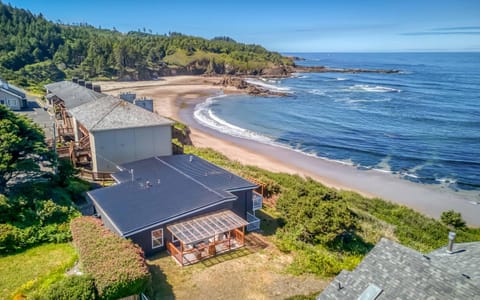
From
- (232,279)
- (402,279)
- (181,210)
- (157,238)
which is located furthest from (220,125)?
(402,279)

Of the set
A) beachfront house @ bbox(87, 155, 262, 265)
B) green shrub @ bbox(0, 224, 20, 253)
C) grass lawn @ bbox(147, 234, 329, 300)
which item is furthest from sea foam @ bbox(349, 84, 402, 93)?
green shrub @ bbox(0, 224, 20, 253)

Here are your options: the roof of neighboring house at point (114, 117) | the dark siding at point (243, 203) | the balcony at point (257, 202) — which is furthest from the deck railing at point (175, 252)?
the roof of neighboring house at point (114, 117)

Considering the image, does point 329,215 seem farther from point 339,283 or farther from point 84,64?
point 84,64

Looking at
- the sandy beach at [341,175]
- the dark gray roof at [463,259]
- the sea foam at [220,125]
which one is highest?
the dark gray roof at [463,259]

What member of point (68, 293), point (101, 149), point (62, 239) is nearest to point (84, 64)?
point (101, 149)

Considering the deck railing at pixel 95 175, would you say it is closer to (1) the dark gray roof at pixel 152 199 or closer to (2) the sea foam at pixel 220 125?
(1) the dark gray roof at pixel 152 199

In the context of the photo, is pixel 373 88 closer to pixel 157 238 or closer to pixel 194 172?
pixel 194 172

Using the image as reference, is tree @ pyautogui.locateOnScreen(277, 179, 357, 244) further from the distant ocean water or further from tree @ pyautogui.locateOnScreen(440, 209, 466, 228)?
the distant ocean water
